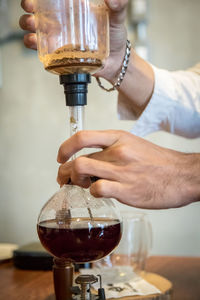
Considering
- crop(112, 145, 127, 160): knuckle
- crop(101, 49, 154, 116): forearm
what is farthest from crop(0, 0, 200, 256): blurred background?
crop(112, 145, 127, 160): knuckle

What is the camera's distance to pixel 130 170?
956mm

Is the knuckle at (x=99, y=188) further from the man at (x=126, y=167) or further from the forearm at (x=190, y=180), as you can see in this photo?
the forearm at (x=190, y=180)

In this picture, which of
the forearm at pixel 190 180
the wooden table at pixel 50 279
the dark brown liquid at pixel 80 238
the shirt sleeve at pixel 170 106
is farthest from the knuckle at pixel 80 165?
→ the shirt sleeve at pixel 170 106

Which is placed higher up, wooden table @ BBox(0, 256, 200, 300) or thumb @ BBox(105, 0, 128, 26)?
thumb @ BBox(105, 0, 128, 26)

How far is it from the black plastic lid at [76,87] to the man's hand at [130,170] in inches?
2.6

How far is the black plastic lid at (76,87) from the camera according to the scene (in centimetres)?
88

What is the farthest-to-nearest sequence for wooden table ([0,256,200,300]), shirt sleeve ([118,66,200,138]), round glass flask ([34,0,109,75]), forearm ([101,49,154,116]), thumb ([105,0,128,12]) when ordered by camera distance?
shirt sleeve ([118,66,200,138]), forearm ([101,49,154,116]), wooden table ([0,256,200,300]), thumb ([105,0,128,12]), round glass flask ([34,0,109,75])

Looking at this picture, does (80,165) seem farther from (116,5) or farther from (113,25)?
(113,25)

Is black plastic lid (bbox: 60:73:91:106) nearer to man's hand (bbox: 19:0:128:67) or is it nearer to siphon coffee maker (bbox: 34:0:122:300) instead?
siphon coffee maker (bbox: 34:0:122:300)

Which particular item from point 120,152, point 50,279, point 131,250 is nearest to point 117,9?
point 120,152

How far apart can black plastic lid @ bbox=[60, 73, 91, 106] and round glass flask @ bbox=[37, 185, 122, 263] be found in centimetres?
19

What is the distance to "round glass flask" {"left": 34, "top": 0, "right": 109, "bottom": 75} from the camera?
2.84 ft

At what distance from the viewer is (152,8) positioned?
8.68ft

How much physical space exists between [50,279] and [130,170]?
2.23ft
